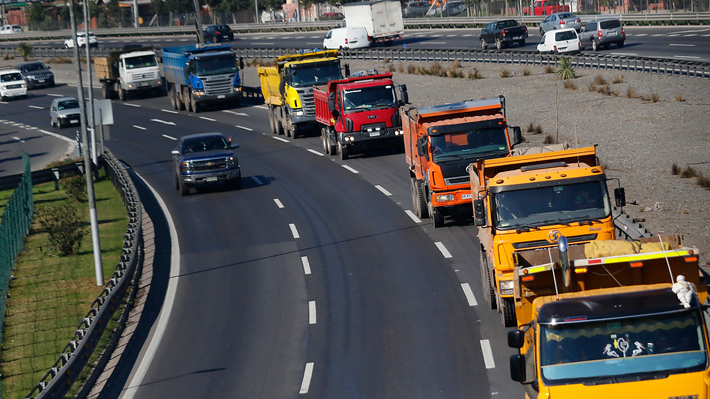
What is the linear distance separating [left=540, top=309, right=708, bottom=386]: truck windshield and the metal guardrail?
8.11 meters

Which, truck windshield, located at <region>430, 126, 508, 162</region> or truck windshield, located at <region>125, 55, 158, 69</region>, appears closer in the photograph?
truck windshield, located at <region>430, 126, 508, 162</region>

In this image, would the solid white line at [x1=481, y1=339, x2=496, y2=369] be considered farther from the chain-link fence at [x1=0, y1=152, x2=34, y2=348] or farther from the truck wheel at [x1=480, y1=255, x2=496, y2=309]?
the chain-link fence at [x1=0, y1=152, x2=34, y2=348]

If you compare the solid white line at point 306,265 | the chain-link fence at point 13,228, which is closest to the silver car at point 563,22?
the chain-link fence at point 13,228

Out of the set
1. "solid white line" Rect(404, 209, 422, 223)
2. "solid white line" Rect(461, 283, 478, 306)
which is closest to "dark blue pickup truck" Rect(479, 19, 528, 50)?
"solid white line" Rect(404, 209, 422, 223)

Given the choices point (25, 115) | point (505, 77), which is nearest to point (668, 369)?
point (505, 77)

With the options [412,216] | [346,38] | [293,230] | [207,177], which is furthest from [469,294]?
[346,38]

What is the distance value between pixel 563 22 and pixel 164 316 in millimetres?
50783

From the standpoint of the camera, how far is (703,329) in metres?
9.91

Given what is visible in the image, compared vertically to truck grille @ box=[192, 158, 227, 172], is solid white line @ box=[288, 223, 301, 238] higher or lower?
lower

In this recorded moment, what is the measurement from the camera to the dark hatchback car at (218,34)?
92.9m

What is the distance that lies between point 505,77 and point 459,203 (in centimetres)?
3137

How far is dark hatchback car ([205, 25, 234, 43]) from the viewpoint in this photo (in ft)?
305

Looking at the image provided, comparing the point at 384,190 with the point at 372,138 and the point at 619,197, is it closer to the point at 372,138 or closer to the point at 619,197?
the point at 372,138

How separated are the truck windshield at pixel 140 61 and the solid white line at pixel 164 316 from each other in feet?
110
